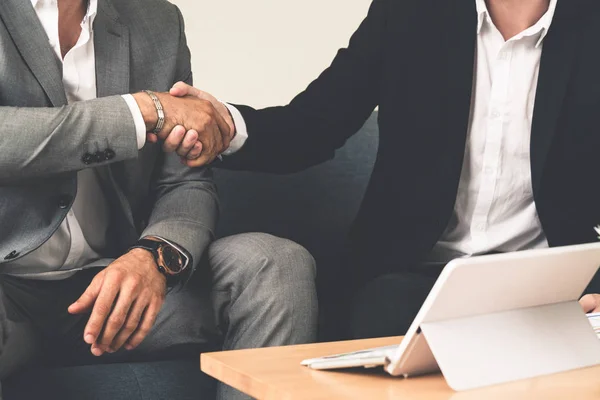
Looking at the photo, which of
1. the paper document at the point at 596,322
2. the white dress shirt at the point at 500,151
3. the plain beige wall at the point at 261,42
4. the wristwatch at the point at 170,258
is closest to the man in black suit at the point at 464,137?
the white dress shirt at the point at 500,151

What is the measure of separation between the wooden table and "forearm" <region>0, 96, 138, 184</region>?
548mm

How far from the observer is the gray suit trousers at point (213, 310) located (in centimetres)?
147

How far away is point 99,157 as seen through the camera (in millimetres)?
1481

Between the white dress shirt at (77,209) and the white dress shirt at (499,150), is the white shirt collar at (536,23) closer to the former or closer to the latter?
the white dress shirt at (499,150)

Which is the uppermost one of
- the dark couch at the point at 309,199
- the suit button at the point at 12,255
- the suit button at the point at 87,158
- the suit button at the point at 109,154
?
the suit button at the point at 109,154

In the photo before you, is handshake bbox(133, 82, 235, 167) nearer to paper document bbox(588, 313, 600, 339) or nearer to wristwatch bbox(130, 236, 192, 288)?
wristwatch bbox(130, 236, 192, 288)

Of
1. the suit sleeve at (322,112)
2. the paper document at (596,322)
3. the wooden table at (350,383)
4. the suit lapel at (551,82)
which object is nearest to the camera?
the wooden table at (350,383)

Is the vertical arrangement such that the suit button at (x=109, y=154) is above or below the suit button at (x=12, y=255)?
above

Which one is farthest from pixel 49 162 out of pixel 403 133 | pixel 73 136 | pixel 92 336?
pixel 403 133

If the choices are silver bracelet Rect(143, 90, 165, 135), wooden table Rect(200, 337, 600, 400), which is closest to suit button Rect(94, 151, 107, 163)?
silver bracelet Rect(143, 90, 165, 135)

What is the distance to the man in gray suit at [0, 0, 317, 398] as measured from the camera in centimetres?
142

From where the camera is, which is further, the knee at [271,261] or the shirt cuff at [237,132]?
the shirt cuff at [237,132]

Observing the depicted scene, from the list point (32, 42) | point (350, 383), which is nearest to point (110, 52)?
point (32, 42)

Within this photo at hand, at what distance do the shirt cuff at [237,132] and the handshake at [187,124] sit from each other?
0.26 feet
